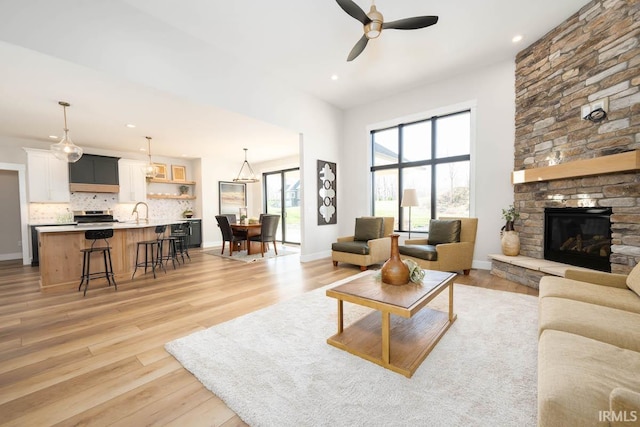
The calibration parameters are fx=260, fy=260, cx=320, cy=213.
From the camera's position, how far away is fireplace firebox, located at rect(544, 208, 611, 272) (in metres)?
3.19

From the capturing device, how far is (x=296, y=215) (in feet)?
27.8

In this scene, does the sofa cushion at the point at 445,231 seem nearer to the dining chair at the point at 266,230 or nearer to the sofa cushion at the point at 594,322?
the sofa cushion at the point at 594,322

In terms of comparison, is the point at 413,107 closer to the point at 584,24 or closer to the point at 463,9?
the point at 463,9

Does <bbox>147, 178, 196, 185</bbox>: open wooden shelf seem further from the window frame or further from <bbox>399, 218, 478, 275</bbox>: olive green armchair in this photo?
<bbox>399, 218, 478, 275</bbox>: olive green armchair

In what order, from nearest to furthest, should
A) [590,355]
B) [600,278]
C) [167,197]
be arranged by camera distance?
[590,355] → [600,278] → [167,197]

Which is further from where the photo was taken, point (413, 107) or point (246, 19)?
point (413, 107)

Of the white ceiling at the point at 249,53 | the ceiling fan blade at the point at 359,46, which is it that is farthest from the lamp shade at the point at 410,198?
the ceiling fan blade at the point at 359,46

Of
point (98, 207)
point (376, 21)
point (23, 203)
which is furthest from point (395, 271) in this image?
point (23, 203)

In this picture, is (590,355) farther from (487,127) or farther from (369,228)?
(487,127)

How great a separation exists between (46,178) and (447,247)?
851 cm

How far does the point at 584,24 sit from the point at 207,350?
5680 millimetres

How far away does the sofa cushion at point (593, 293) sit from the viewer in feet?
5.94

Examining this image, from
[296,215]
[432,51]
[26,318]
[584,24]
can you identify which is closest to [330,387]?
[26,318]

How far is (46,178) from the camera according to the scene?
19.3 ft
